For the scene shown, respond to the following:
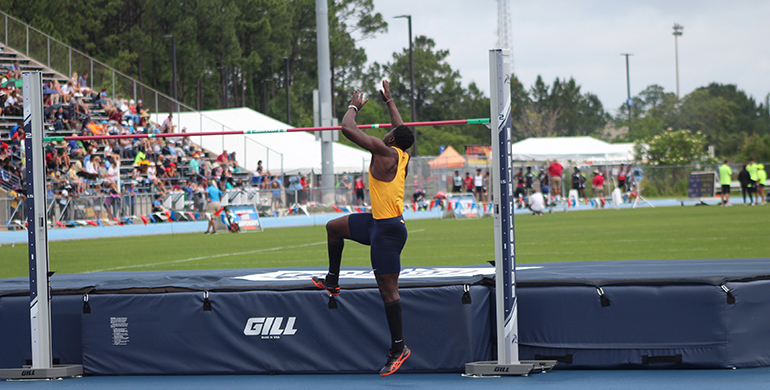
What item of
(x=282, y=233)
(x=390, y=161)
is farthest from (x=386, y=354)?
(x=282, y=233)

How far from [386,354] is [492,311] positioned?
2.79 ft

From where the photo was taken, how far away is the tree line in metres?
55.0

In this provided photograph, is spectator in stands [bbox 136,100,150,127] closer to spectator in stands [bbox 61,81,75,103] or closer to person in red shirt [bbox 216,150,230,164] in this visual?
spectator in stands [bbox 61,81,75,103]

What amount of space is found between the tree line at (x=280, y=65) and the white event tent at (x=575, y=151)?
8268mm

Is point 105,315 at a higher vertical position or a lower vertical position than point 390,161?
lower

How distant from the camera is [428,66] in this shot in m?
91.2

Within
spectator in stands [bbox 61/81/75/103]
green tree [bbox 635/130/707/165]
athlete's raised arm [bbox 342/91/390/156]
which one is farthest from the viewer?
green tree [bbox 635/130/707/165]

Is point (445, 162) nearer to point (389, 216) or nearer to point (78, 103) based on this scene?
point (78, 103)

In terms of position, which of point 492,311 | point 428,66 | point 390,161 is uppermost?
point 428,66

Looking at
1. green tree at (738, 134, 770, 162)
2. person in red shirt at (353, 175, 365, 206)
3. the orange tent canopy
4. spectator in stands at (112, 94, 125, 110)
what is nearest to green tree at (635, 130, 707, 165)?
green tree at (738, 134, 770, 162)

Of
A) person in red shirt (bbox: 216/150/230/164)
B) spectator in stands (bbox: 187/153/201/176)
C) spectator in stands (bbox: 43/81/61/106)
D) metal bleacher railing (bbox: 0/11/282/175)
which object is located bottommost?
spectator in stands (bbox: 187/153/201/176)

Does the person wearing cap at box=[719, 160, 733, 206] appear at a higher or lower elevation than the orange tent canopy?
lower

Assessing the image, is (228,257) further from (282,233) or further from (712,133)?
(712,133)

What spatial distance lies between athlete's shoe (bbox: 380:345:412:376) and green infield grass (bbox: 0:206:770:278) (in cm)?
566
